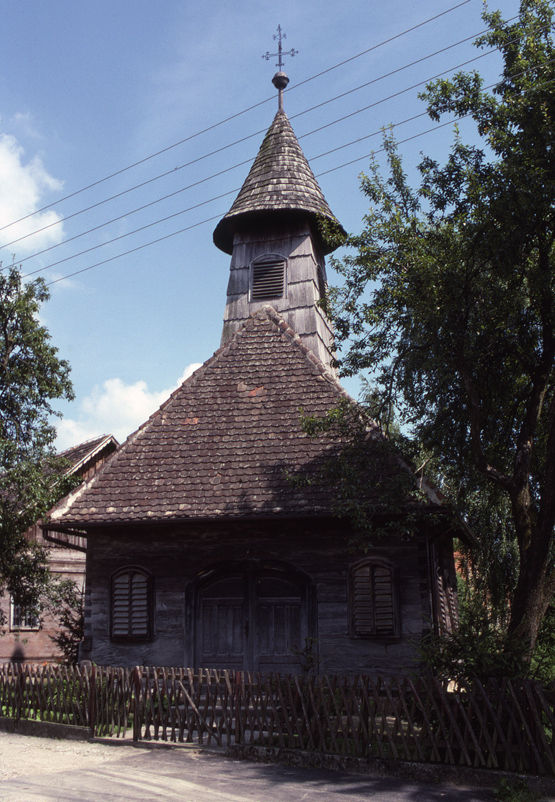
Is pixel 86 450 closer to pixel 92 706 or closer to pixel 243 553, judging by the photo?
pixel 243 553

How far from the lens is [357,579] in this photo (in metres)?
12.8

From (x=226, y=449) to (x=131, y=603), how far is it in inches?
131

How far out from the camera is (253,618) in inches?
523

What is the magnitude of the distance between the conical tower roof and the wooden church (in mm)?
6325

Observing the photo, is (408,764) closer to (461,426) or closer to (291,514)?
(291,514)

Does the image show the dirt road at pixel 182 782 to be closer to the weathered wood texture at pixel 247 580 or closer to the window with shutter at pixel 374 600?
the weathered wood texture at pixel 247 580

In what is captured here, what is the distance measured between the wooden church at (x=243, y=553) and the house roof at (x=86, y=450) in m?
9.72

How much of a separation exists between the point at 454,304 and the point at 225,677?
6282 mm

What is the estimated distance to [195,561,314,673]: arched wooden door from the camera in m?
13.0

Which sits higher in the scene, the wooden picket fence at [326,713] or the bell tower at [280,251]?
the bell tower at [280,251]

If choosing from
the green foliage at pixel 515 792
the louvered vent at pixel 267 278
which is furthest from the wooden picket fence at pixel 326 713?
the louvered vent at pixel 267 278

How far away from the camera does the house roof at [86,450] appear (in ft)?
79.4

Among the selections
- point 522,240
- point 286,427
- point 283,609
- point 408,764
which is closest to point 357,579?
point 283,609

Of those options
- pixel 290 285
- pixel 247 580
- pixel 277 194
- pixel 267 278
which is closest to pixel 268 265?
pixel 267 278
